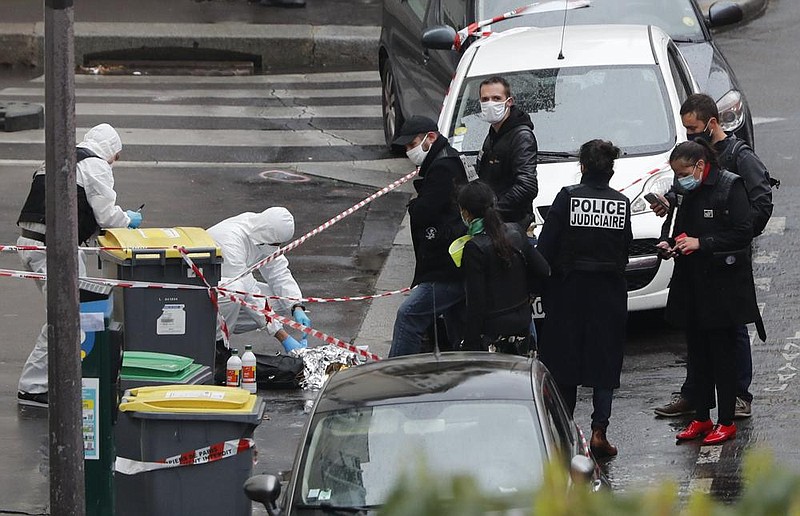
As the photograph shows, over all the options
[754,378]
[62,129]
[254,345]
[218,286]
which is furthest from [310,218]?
[62,129]

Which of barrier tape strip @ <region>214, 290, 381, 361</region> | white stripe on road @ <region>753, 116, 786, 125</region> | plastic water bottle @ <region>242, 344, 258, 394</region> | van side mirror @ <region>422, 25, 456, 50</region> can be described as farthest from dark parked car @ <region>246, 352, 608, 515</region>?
white stripe on road @ <region>753, 116, 786, 125</region>

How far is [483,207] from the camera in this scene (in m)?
7.50

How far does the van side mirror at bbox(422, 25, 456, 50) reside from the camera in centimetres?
1216

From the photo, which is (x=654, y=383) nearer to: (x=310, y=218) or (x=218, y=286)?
(x=218, y=286)

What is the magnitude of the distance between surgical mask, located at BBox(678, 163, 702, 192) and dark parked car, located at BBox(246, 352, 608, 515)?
205 centimetres

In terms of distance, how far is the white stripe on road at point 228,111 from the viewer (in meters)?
16.6

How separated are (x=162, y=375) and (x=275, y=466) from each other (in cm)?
81

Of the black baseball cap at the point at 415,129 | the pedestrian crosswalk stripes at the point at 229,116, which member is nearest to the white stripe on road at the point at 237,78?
the pedestrian crosswalk stripes at the point at 229,116

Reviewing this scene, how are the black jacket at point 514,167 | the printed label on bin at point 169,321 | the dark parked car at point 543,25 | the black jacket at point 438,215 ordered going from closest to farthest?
the black jacket at point 438,215, the printed label on bin at point 169,321, the black jacket at point 514,167, the dark parked car at point 543,25

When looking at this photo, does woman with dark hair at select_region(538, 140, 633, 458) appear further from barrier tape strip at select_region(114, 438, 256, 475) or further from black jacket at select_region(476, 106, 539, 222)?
barrier tape strip at select_region(114, 438, 256, 475)

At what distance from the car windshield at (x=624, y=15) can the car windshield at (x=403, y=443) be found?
733cm

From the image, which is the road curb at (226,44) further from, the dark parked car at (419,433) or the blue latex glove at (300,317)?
the dark parked car at (419,433)

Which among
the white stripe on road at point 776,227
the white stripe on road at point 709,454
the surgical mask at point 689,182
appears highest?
the surgical mask at point 689,182

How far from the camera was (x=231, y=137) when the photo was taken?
15.8 meters
